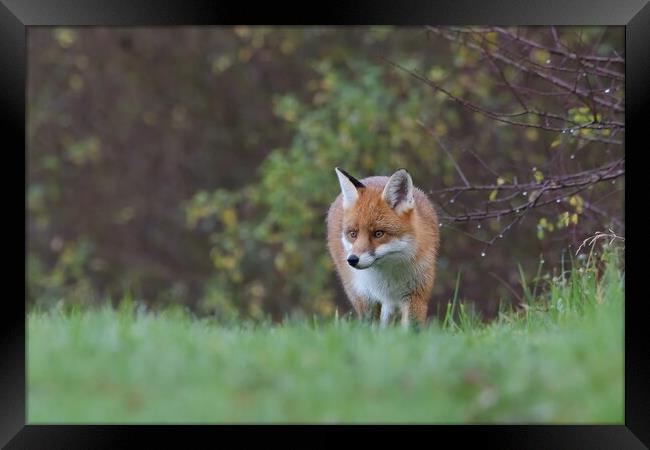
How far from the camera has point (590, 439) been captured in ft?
14.8

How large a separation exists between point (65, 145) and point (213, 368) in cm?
1349

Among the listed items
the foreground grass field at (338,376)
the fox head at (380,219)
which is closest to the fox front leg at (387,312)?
the fox head at (380,219)

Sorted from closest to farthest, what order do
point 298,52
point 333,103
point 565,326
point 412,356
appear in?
point 412,356
point 565,326
point 333,103
point 298,52

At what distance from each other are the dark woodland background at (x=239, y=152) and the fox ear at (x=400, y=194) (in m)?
5.34

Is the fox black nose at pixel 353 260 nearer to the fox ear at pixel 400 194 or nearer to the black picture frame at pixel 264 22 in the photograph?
the fox ear at pixel 400 194

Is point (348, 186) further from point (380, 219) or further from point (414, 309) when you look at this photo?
point (414, 309)

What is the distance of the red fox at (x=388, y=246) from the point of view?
A: 682cm

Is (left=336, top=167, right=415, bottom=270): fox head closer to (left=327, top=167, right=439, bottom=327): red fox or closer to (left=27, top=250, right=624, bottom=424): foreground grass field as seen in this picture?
(left=327, top=167, right=439, bottom=327): red fox

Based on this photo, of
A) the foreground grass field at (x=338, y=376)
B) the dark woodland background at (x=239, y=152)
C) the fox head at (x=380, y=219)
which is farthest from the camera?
the dark woodland background at (x=239, y=152)

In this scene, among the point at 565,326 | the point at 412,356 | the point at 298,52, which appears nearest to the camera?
the point at 412,356

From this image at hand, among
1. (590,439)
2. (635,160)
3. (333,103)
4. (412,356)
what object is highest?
(333,103)

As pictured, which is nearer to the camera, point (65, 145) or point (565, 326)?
point (565, 326)

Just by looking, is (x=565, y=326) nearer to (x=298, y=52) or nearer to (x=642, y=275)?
(x=642, y=275)

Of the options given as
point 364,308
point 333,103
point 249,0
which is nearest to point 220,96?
point 333,103
